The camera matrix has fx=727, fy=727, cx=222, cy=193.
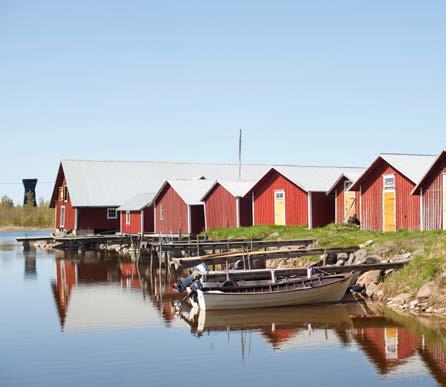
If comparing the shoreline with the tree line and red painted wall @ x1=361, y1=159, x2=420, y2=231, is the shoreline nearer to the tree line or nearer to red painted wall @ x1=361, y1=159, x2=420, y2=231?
the tree line

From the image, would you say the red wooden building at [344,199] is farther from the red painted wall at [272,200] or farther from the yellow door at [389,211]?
the yellow door at [389,211]

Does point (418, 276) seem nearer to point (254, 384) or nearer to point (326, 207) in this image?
point (254, 384)

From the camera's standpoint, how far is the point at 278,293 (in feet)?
79.0

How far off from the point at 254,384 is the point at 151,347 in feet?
14.9

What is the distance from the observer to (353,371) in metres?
16.0

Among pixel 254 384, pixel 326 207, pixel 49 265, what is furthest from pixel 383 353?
pixel 49 265

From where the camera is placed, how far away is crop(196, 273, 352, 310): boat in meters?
23.8

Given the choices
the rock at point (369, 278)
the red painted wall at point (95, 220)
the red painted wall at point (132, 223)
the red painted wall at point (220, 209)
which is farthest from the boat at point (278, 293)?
the red painted wall at point (95, 220)

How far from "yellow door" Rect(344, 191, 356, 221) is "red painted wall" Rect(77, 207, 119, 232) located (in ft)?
95.9

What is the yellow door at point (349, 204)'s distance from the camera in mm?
38025

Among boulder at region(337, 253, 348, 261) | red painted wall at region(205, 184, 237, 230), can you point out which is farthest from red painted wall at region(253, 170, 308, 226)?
boulder at region(337, 253, 348, 261)

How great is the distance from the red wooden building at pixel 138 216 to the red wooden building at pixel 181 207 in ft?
3.84

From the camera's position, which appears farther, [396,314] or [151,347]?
[396,314]

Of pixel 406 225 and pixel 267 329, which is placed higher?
pixel 406 225
